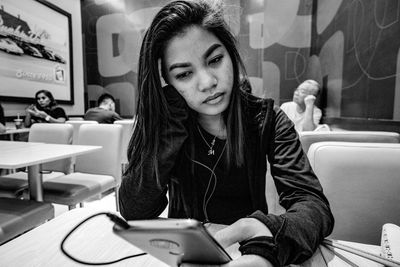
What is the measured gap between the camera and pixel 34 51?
4367 mm

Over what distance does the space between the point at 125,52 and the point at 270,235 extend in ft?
18.7

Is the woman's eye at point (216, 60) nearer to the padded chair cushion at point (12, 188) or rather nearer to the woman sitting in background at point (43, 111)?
the padded chair cushion at point (12, 188)

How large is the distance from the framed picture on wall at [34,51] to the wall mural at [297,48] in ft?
2.42

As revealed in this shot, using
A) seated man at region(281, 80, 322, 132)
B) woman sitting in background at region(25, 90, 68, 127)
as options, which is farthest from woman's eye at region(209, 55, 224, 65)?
woman sitting in background at region(25, 90, 68, 127)

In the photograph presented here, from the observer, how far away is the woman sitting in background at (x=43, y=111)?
13.4 feet

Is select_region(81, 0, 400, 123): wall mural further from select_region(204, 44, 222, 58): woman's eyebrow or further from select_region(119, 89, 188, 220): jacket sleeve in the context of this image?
select_region(119, 89, 188, 220): jacket sleeve

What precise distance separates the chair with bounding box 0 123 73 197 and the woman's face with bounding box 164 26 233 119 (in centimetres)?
184

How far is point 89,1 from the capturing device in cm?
563

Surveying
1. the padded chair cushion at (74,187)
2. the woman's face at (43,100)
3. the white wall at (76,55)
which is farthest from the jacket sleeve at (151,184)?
the white wall at (76,55)

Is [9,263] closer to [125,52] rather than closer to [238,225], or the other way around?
[238,225]

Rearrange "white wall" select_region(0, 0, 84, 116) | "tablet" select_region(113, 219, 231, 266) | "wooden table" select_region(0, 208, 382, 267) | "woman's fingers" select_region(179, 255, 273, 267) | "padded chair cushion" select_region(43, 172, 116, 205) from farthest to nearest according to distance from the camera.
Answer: "white wall" select_region(0, 0, 84, 116) → "padded chair cushion" select_region(43, 172, 116, 205) → "wooden table" select_region(0, 208, 382, 267) → "woman's fingers" select_region(179, 255, 273, 267) → "tablet" select_region(113, 219, 231, 266)

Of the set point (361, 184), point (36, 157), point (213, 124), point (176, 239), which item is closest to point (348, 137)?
point (361, 184)

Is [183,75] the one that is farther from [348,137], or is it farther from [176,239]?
[348,137]

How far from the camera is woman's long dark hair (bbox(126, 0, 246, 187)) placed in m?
0.85
